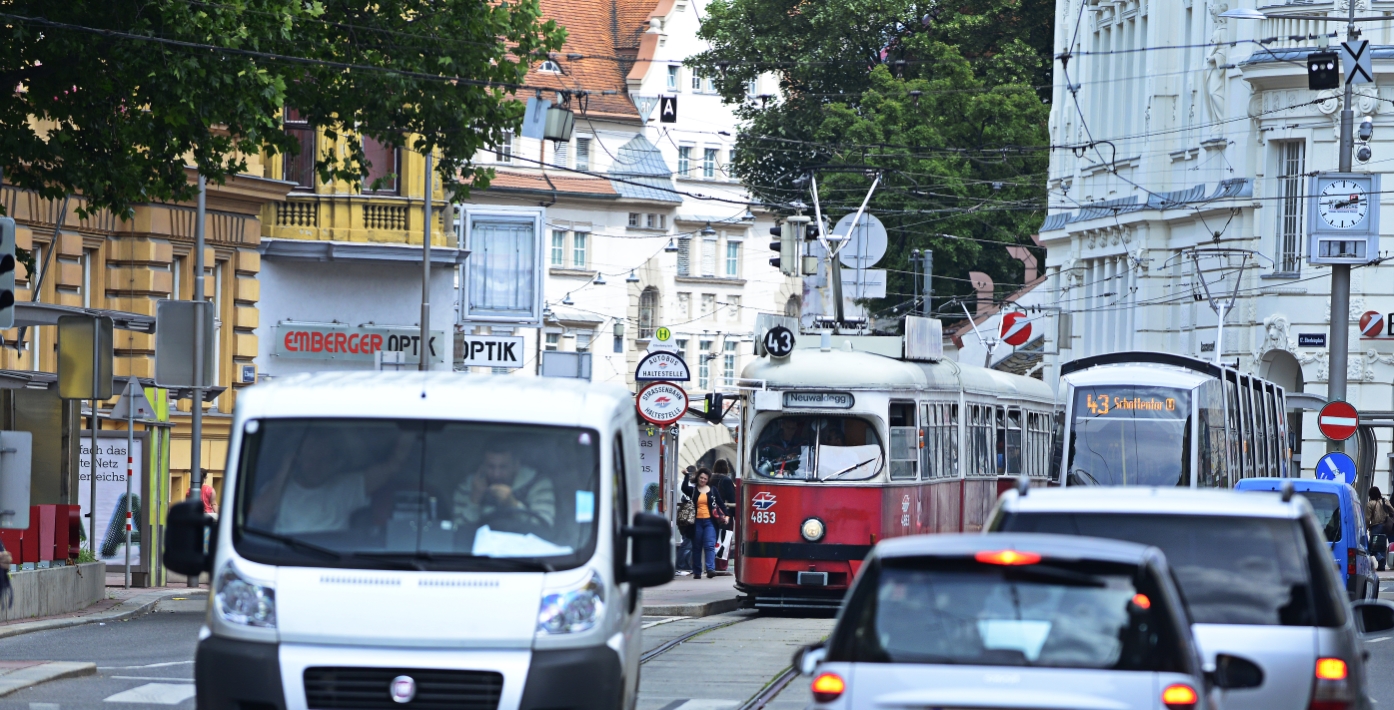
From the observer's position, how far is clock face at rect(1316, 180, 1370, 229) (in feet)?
117

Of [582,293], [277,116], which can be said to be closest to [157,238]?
[277,116]

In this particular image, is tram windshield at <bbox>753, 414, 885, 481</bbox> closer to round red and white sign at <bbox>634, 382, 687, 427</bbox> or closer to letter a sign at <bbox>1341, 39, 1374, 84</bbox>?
round red and white sign at <bbox>634, 382, 687, 427</bbox>

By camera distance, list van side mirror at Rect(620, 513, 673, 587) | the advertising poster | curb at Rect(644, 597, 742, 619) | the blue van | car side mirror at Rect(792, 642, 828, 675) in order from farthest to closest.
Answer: the advertising poster
the blue van
curb at Rect(644, 597, 742, 619)
van side mirror at Rect(620, 513, 673, 587)
car side mirror at Rect(792, 642, 828, 675)

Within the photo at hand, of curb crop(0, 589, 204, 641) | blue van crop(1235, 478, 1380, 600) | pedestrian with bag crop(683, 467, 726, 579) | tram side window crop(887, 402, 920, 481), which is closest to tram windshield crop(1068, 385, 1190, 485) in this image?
blue van crop(1235, 478, 1380, 600)

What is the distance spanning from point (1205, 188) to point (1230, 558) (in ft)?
139

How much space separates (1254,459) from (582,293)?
54376mm

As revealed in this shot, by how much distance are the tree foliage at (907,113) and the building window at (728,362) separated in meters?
25.8

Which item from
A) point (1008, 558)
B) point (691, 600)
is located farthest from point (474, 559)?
point (691, 600)

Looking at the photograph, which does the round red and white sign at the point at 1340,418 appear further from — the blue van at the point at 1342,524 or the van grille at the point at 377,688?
the van grille at the point at 377,688

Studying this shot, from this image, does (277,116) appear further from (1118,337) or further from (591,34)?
(591,34)

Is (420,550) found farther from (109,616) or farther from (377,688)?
(109,616)

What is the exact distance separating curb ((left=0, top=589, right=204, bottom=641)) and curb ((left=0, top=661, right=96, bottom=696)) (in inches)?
144

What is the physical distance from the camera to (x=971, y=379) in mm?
28594

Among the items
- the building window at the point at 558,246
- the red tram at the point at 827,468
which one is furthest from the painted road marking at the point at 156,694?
the building window at the point at 558,246
